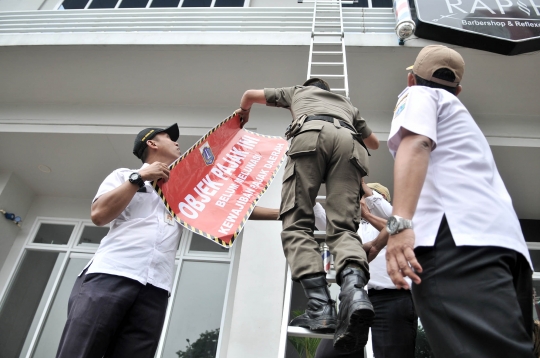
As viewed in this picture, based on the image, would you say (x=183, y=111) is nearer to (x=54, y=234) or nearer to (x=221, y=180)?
(x=221, y=180)

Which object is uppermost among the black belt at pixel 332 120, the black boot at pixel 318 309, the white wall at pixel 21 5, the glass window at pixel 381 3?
the glass window at pixel 381 3

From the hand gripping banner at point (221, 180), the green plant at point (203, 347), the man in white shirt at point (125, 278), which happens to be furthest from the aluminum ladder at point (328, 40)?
the green plant at point (203, 347)

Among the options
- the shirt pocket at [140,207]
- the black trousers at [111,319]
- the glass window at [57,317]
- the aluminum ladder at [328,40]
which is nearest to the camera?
the black trousers at [111,319]

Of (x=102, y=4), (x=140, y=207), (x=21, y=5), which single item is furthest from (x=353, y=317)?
(x=21, y=5)

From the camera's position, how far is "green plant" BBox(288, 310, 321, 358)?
159 inches

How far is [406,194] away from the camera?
1.15 meters

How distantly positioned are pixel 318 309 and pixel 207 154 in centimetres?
170

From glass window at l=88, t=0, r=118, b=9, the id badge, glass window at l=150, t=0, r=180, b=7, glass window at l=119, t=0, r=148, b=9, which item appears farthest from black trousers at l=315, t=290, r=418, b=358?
glass window at l=88, t=0, r=118, b=9

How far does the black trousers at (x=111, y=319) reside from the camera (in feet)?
5.80

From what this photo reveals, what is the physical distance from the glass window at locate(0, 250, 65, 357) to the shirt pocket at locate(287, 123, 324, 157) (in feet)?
18.5

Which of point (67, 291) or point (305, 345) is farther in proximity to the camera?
point (67, 291)

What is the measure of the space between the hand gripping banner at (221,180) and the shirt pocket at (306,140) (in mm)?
810

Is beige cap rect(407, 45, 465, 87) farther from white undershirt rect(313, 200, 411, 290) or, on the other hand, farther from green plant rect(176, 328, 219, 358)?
green plant rect(176, 328, 219, 358)

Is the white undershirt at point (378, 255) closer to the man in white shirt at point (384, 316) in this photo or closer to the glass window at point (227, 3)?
the man in white shirt at point (384, 316)
